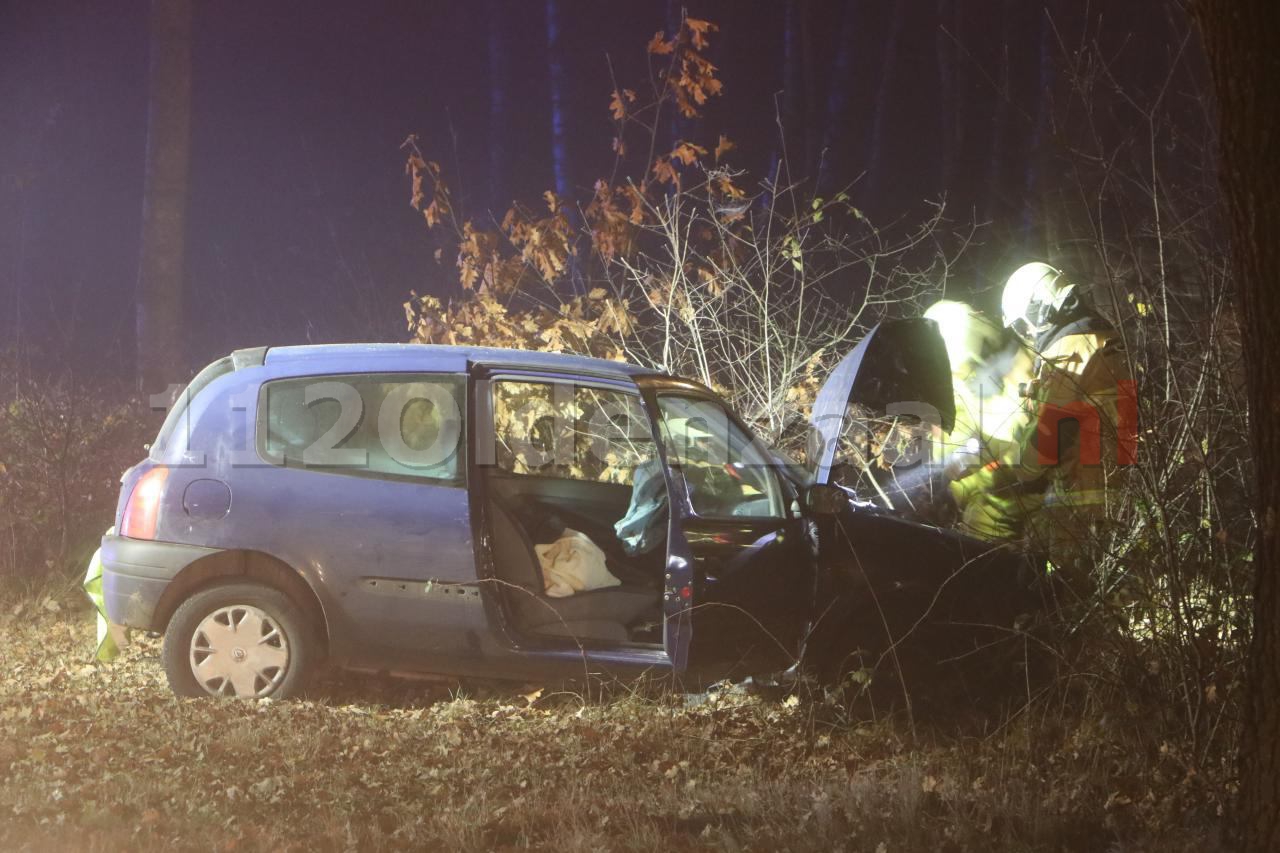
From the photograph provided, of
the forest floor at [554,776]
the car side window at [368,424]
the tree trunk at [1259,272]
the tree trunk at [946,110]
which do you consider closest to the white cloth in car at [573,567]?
the forest floor at [554,776]

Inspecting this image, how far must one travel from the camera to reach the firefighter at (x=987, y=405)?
635cm

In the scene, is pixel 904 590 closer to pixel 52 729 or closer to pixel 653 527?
pixel 653 527

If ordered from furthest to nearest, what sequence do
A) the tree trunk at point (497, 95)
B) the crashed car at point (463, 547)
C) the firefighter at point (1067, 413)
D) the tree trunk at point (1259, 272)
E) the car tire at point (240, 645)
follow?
the tree trunk at point (497, 95)
the car tire at point (240, 645)
the crashed car at point (463, 547)
the firefighter at point (1067, 413)
the tree trunk at point (1259, 272)

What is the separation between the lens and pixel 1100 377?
19.7 feet

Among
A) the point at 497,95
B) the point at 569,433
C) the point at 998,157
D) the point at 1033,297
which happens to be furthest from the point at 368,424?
the point at 497,95

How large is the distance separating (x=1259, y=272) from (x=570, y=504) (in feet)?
13.4

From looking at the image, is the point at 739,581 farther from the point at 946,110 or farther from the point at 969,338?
the point at 946,110

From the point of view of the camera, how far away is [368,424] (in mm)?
5922

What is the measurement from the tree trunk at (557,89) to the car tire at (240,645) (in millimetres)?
16996

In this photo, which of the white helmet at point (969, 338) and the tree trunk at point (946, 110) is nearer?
the white helmet at point (969, 338)

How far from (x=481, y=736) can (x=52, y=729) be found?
6.00ft

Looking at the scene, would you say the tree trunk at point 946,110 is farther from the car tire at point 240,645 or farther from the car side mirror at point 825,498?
the car tire at point 240,645

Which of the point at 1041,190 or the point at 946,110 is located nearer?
the point at 1041,190

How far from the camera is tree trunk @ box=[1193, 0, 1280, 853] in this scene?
359 cm
